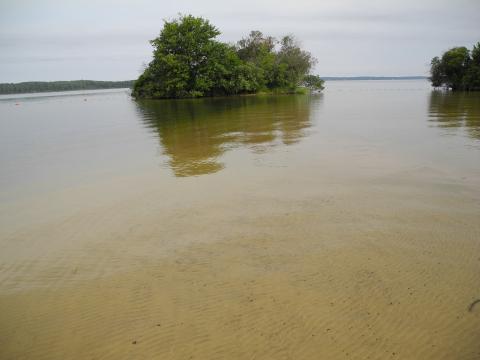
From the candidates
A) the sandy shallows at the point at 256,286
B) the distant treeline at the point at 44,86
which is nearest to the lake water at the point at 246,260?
the sandy shallows at the point at 256,286

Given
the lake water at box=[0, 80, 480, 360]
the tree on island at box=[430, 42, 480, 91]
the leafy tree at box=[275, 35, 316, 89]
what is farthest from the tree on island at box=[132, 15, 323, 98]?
the lake water at box=[0, 80, 480, 360]

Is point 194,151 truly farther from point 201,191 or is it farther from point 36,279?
point 36,279

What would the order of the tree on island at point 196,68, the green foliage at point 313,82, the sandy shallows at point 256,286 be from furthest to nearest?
the green foliage at point 313,82 → the tree on island at point 196,68 → the sandy shallows at point 256,286

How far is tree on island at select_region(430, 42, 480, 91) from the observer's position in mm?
49844

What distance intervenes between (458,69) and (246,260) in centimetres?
6468

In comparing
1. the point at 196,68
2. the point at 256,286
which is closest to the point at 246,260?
the point at 256,286

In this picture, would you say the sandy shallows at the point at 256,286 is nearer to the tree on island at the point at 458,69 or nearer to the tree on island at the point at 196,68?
the tree on island at the point at 196,68

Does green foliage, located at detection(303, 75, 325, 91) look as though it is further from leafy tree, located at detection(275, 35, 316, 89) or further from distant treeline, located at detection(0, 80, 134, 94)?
distant treeline, located at detection(0, 80, 134, 94)

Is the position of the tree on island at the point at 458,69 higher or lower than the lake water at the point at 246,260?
higher

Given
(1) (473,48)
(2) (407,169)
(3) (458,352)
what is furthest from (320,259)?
(1) (473,48)

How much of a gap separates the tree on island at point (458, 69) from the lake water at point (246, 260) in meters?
52.8

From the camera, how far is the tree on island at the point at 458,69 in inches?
1962

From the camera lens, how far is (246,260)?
401cm

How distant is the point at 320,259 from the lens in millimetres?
3932
